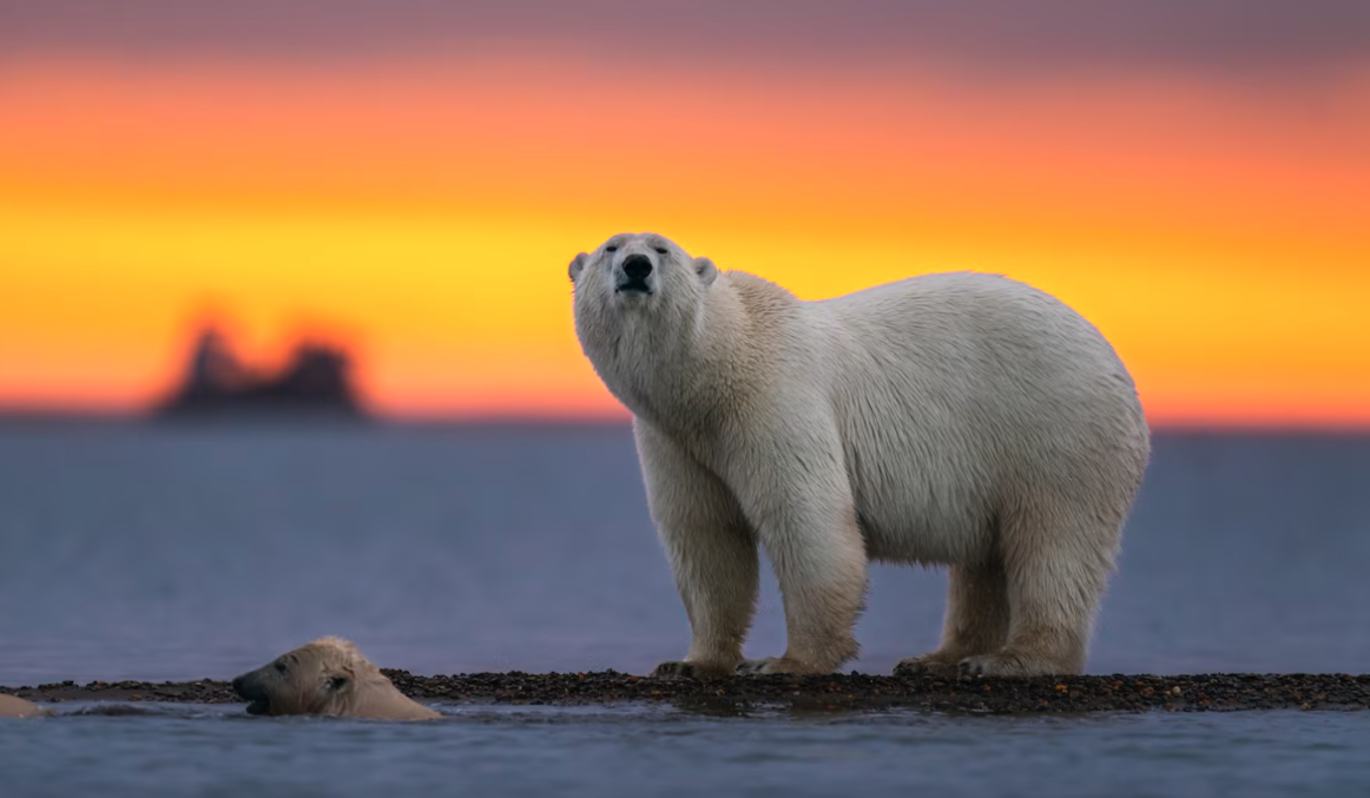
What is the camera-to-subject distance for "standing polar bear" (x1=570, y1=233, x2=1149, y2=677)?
1270 centimetres

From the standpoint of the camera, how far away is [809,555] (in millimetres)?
12672

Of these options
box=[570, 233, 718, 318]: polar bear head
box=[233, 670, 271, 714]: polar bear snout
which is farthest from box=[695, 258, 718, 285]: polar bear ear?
box=[233, 670, 271, 714]: polar bear snout

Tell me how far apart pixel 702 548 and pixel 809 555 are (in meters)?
0.88

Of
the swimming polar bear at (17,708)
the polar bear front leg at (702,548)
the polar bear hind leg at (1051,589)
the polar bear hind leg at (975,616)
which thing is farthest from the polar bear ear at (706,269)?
the swimming polar bear at (17,708)

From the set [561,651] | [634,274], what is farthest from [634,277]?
[561,651]

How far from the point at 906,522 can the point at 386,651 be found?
882 cm

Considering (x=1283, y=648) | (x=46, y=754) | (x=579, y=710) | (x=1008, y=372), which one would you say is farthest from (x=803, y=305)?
(x=1283, y=648)

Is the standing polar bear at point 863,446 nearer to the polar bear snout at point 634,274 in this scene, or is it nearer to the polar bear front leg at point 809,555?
the polar bear front leg at point 809,555

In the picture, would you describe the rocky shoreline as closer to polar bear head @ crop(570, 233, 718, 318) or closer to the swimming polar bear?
the swimming polar bear

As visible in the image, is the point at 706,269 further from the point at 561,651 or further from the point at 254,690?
the point at 561,651

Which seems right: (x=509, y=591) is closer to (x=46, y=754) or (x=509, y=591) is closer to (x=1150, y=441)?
(x=1150, y=441)

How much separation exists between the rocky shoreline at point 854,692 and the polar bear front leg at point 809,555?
0.92ft

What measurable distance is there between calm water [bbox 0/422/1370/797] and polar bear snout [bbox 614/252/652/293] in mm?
2431

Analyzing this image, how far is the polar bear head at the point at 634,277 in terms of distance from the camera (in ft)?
40.2
